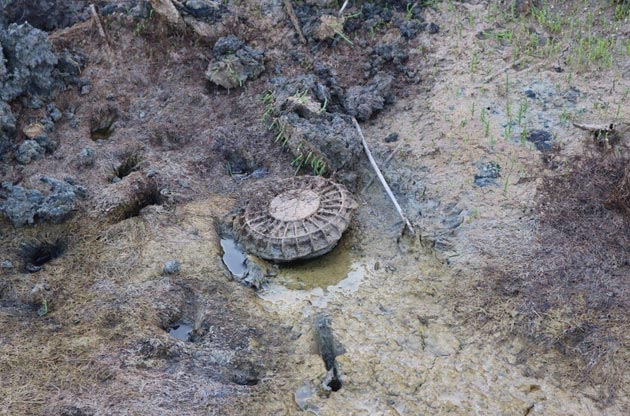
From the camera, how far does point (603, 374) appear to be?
4.77m

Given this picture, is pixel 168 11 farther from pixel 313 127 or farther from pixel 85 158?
pixel 313 127

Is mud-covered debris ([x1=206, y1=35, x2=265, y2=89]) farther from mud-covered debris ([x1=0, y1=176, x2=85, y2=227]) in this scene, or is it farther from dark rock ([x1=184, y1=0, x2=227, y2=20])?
mud-covered debris ([x1=0, y1=176, x2=85, y2=227])

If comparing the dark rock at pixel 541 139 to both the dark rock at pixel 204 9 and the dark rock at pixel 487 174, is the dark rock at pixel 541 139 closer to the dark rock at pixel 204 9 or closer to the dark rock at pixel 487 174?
the dark rock at pixel 487 174

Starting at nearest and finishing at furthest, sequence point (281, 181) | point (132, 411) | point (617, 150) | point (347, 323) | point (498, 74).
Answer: point (132, 411) → point (347, 323) → point (617, 150) → point (281, 181) → point (498, 74)

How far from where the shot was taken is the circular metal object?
6.00 metres

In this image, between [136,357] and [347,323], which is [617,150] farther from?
[136,357]

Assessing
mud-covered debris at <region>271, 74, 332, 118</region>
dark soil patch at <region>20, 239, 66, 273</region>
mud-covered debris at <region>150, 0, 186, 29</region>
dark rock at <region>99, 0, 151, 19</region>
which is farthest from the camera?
dark rock at <region>99, 0, 151, 19</region>

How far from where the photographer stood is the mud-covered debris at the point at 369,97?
290 inches

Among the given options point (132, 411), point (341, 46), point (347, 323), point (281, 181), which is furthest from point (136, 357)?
point (341, 46)

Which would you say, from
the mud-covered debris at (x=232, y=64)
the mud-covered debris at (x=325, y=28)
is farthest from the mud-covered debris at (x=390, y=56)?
the mud-covered debris at (x=232, y=64)

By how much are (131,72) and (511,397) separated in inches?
239

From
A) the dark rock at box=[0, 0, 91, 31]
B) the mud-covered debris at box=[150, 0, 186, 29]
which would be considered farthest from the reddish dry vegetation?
the dark rock at box=[0, 0, 91, 31]

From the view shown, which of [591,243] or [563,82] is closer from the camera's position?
[591,243]

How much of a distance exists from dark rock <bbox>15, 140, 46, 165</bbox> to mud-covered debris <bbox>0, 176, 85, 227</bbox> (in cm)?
53
